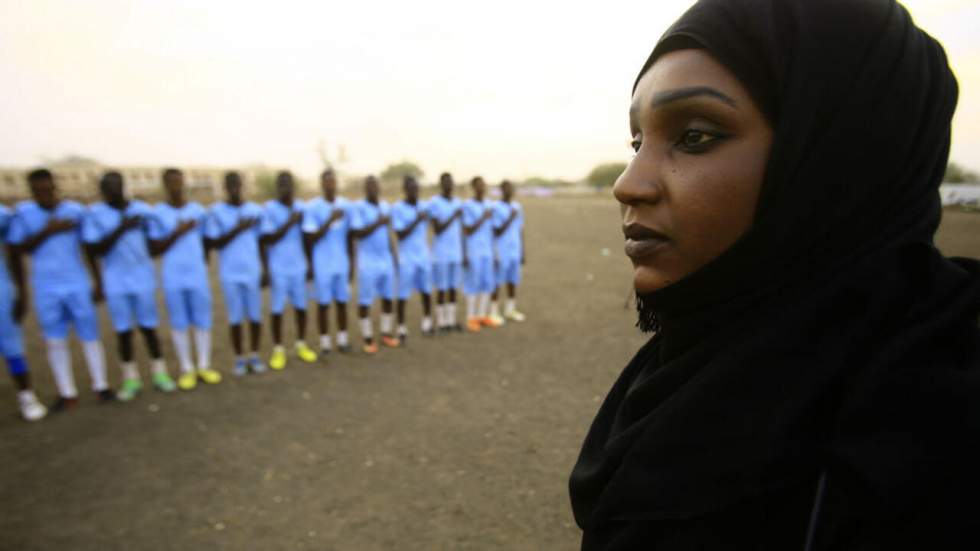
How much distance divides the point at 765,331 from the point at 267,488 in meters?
3.66

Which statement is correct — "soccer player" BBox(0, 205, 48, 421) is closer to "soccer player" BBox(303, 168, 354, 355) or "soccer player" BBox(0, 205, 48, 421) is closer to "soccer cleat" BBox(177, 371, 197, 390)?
"soccer cleat" BBox(177, 371, 197, 390)

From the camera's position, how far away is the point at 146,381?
5465mm

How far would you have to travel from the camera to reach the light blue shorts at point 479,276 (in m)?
7.40

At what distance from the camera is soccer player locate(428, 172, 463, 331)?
694 centimetres

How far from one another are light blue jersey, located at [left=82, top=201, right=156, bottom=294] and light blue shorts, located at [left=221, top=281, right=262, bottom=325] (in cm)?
72

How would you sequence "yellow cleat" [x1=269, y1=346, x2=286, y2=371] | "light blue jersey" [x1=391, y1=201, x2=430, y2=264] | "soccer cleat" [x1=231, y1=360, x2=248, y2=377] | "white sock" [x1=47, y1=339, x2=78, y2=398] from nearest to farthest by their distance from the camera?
"white sock" [x1=47, y1=339, x2=78, y2=398] → "soccer cleat" [x1=231, y1=360, x2=248, y2=377] → "yellow cleat" [x1=269, y1=346, x2=286, y2=371] → "light blue jersey" [x1=391, y1=201, x2=430, y2=264]

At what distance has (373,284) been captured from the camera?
6500 millimetres

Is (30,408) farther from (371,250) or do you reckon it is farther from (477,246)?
(477,246)

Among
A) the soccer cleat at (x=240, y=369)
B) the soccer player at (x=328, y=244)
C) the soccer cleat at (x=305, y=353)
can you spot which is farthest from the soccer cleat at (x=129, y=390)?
the soccer player at (x=328, y=244)

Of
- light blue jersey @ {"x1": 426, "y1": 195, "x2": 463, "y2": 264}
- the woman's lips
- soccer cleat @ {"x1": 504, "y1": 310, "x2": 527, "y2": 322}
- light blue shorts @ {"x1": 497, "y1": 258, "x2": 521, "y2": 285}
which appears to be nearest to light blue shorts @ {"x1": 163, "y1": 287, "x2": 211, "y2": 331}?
light blue jersey @ {"x1": 426, "y1": 195, "x2": 463, "y2": 264}

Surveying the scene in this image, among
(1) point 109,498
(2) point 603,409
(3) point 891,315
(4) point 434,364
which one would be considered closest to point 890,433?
(3) point 891,315

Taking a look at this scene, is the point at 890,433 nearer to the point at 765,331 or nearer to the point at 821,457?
the point at 821,457

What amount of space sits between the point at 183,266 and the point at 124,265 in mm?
497

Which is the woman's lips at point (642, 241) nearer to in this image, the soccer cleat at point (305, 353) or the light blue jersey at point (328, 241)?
the light blue jersey at point (328, 241)
